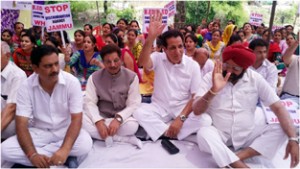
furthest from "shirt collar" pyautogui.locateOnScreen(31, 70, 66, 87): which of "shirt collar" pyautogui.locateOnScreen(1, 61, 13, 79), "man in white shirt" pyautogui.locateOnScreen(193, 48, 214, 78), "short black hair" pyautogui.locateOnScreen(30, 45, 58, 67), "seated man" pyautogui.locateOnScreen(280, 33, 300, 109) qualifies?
"seated man" pyautogui.locateOnScreen(280, 33, 300, 109)

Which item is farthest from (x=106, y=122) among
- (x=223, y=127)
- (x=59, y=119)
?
(x=223, y=127)

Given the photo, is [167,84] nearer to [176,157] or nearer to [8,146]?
[176,157]

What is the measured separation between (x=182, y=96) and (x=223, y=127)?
71cm

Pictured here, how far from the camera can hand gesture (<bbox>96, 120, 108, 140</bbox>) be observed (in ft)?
10.0

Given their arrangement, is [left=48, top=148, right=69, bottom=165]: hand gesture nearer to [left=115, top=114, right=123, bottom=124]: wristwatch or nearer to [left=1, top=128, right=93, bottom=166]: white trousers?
[left=1, top=128, right=93, bottom=166]: white trousers

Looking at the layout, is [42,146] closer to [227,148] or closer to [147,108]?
[147,108]

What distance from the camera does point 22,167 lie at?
2637 millimetres

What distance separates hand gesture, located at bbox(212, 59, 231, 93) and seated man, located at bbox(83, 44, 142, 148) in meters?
1.05

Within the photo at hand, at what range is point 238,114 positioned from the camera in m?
2.84

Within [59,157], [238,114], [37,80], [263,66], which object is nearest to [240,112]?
[238,114]

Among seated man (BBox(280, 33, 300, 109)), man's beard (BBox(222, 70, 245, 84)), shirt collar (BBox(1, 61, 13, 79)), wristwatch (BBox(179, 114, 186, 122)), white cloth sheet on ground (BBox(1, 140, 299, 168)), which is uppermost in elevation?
shirt collar (BBox(1, 61, 13, 79))

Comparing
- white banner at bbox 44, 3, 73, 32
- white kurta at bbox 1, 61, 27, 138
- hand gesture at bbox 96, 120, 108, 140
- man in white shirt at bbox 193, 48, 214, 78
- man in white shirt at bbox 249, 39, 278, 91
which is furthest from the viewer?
white banner at bbox 44, 3, 73, 32

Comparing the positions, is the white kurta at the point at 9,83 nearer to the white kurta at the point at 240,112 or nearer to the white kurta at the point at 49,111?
the white kurta at the point at 49,111

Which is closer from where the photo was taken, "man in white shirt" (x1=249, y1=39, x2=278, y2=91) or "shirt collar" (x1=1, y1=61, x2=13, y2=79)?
"shirt collar" (x1=1, y1=61, x2=13, y2=79)
